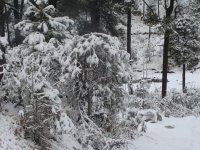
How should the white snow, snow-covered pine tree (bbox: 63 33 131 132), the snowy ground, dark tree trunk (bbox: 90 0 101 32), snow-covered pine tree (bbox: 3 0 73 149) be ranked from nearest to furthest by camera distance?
the white snow, snow-covered pine tree (bbox: 3 0 73 149), snow-covered pine tree (bbox: 63 33 131 132), the snowy ground, dark tree trunk (bbox: 90 0 101 32)

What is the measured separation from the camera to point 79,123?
885cm

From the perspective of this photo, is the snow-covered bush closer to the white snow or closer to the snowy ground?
the snowy ground

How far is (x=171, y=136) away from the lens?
11656 millimetres

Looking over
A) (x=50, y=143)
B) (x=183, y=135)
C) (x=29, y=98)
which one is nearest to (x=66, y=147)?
(x=50, y=143)

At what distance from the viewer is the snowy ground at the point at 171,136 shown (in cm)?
1040

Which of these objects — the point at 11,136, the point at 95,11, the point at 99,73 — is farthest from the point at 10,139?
the point at 95,11

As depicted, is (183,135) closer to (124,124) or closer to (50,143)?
(124,124)

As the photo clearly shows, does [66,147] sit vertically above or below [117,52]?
below

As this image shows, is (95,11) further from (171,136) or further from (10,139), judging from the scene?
(10,139)

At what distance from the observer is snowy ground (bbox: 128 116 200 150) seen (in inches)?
409

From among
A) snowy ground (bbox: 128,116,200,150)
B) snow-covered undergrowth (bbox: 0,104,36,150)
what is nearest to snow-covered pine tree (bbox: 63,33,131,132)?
snowy ground (bbox: 128,116,200,150)

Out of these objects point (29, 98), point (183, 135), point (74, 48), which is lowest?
point (183, 135)

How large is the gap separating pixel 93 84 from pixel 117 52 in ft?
3.19

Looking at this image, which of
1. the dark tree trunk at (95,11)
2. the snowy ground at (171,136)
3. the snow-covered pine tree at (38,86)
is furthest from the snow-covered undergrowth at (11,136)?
the dark tree trunk at (95,11)
